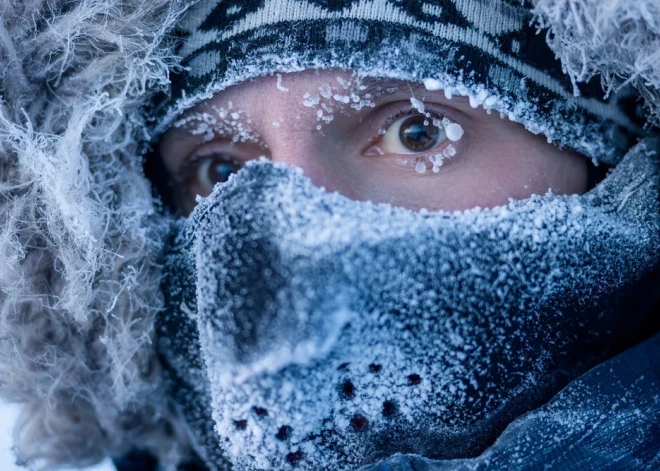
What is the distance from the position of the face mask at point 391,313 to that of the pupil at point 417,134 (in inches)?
7.6

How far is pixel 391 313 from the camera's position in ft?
3.37

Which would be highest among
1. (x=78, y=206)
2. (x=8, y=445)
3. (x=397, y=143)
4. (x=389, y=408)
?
(x=397, y=143)

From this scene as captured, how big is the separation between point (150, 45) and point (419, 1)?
50 centimetres

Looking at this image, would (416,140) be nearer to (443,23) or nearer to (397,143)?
(397,143)

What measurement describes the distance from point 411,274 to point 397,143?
324mm

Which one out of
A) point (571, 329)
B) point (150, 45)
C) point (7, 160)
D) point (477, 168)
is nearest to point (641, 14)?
point (477, 168)

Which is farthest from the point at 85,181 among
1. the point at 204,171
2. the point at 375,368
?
the point at 375,368

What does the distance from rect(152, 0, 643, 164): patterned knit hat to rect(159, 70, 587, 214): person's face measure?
3 centimetres

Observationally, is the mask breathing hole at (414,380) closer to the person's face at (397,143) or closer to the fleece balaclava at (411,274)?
the fleece balaclava at (411,274)

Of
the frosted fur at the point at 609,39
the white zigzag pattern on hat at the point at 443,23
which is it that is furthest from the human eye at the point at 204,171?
the frosted fur at the point at 609,39

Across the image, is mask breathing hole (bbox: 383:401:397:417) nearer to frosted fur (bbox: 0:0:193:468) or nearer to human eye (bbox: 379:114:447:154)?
human eye (bbox: 379:114:447:154)

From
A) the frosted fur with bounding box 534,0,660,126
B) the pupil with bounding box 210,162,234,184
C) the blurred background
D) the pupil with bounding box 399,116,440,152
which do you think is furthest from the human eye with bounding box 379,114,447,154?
the blurred background

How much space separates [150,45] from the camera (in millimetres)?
1269

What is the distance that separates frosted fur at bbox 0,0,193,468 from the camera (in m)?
1.26
